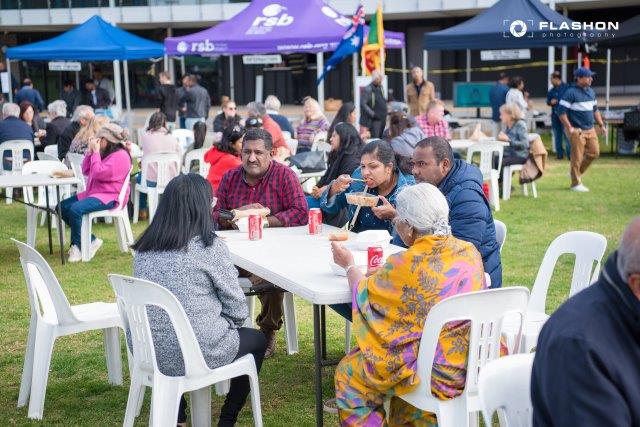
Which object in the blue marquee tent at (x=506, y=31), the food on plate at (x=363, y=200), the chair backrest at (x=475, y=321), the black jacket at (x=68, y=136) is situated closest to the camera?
the chair backrest at (x=475, y=321)

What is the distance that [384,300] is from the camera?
3508 mm

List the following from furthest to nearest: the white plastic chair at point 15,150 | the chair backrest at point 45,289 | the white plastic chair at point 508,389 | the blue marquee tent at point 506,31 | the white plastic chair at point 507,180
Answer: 1. the blue marquee tent at point 506,31
2. the white plastic chair at point 507,180
3. the white plastic chair at point 15,150
4. the chair backrest at point 45,289
5. the white plastic chair at point 508,389

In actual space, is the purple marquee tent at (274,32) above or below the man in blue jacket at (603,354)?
above

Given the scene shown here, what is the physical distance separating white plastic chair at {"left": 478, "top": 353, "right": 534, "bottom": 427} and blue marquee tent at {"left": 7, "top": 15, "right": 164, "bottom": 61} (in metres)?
14.8

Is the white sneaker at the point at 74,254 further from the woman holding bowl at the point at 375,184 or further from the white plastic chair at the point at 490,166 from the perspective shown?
the white plastic chair at the point at 490,166

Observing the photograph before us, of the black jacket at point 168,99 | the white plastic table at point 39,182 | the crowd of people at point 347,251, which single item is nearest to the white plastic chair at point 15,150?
the white plastic table at point 39,182

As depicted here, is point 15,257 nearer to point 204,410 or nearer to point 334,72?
point 204,410

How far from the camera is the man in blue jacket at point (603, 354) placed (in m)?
1.95

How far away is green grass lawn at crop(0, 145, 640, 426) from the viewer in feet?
16.0

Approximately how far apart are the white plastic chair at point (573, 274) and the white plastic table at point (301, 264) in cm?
73

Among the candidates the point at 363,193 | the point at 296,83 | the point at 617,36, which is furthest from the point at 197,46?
the point at 296,83

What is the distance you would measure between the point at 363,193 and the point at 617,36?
45.1 ft

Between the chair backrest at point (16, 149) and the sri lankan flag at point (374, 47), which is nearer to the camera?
the chair backrest at point (16, 149)

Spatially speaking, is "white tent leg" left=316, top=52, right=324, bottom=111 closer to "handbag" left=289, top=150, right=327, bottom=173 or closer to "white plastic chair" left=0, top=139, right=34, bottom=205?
"white plastic chair" left=0, top=139, right=34, bottom=205
